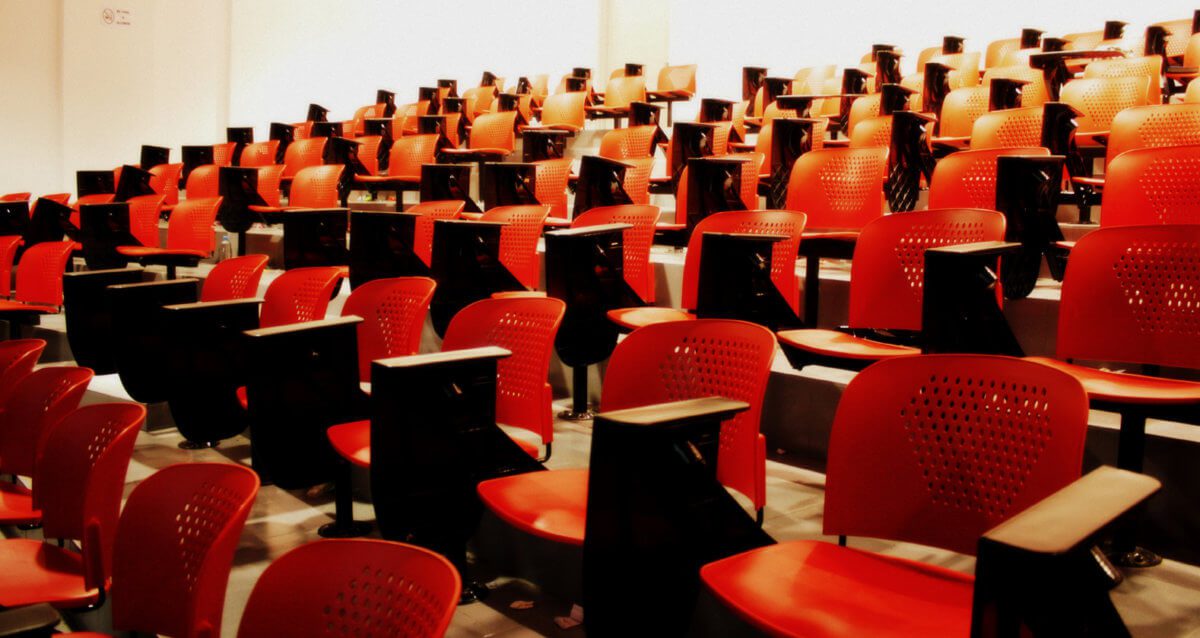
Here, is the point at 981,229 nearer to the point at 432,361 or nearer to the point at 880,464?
the point at 880,464

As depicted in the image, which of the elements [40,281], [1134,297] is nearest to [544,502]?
[1134,297]

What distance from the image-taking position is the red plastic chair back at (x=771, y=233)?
10.5 feet

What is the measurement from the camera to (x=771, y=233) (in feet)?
10.8

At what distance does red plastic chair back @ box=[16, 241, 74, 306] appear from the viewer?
5.09 metres

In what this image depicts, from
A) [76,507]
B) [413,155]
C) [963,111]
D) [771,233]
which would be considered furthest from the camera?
[413,155]

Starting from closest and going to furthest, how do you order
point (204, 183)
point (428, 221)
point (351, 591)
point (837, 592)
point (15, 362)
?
point (351, 591) → point (837, 592) → point (15, 362) → point (428, 221) → point (204, 183)

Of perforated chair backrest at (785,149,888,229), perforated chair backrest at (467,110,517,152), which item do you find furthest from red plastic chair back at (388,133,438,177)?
perforated chair backrest at (785,149,888,229)

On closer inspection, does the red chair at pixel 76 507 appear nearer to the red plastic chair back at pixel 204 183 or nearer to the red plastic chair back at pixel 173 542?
the red plastic chair back at pixel 173 542

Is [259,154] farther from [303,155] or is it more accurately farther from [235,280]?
[235,280]

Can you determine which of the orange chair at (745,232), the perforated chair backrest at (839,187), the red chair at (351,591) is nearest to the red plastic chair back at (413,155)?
the perforated chair backrest at (839,187)

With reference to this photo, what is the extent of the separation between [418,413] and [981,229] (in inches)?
59.9

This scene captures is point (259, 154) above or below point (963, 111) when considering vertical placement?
below

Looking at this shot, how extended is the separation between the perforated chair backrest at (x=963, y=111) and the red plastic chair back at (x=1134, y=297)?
9.40 feet

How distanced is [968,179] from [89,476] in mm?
2672
